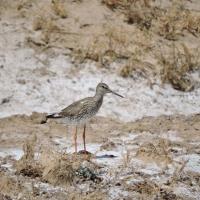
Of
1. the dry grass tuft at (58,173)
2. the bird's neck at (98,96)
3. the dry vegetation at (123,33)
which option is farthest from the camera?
the dry vegetation at (123,33)

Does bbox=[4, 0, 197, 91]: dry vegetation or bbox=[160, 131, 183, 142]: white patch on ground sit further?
bbox=[4, 0, 197, 91]: dry vegetation

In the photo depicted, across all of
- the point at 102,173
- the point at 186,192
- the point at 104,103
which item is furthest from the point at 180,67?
the point at 186,192

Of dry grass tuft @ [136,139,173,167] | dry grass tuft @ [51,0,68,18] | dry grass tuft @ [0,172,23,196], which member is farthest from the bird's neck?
dry grass tuft @ [51,0,68,18]

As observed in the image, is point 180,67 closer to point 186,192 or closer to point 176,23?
point 176,23

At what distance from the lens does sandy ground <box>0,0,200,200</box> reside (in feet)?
33.1

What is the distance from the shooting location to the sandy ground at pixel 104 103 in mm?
10086

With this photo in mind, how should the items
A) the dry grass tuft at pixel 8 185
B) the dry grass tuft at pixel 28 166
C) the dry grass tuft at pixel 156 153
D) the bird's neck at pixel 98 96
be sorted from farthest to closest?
the bird's neck at pixel 98 96 → the dry grass tuft at pixel 156 153 → the dry grass tuft at pixel 28 166 → the dry grass tuft at pixel 8 185

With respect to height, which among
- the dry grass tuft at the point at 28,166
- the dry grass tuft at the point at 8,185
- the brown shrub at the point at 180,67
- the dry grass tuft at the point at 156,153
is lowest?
the brown shrub at the point at 180,67

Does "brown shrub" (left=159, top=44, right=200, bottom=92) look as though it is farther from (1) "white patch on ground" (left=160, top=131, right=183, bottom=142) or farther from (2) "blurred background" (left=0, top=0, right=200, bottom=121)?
(1) "white patch on ground" (left=160, top=131, right=183, bottom=142)

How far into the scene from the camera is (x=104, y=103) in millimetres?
13508

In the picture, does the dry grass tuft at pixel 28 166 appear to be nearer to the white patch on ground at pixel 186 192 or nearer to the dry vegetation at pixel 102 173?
the dry vegetation at pixel 102 173

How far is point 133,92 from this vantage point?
45.5 feet

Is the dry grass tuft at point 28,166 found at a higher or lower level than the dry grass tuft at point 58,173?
lower

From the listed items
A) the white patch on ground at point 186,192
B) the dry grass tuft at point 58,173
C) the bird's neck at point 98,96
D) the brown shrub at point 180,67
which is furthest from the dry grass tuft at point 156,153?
the brown shrub at point 180,67
